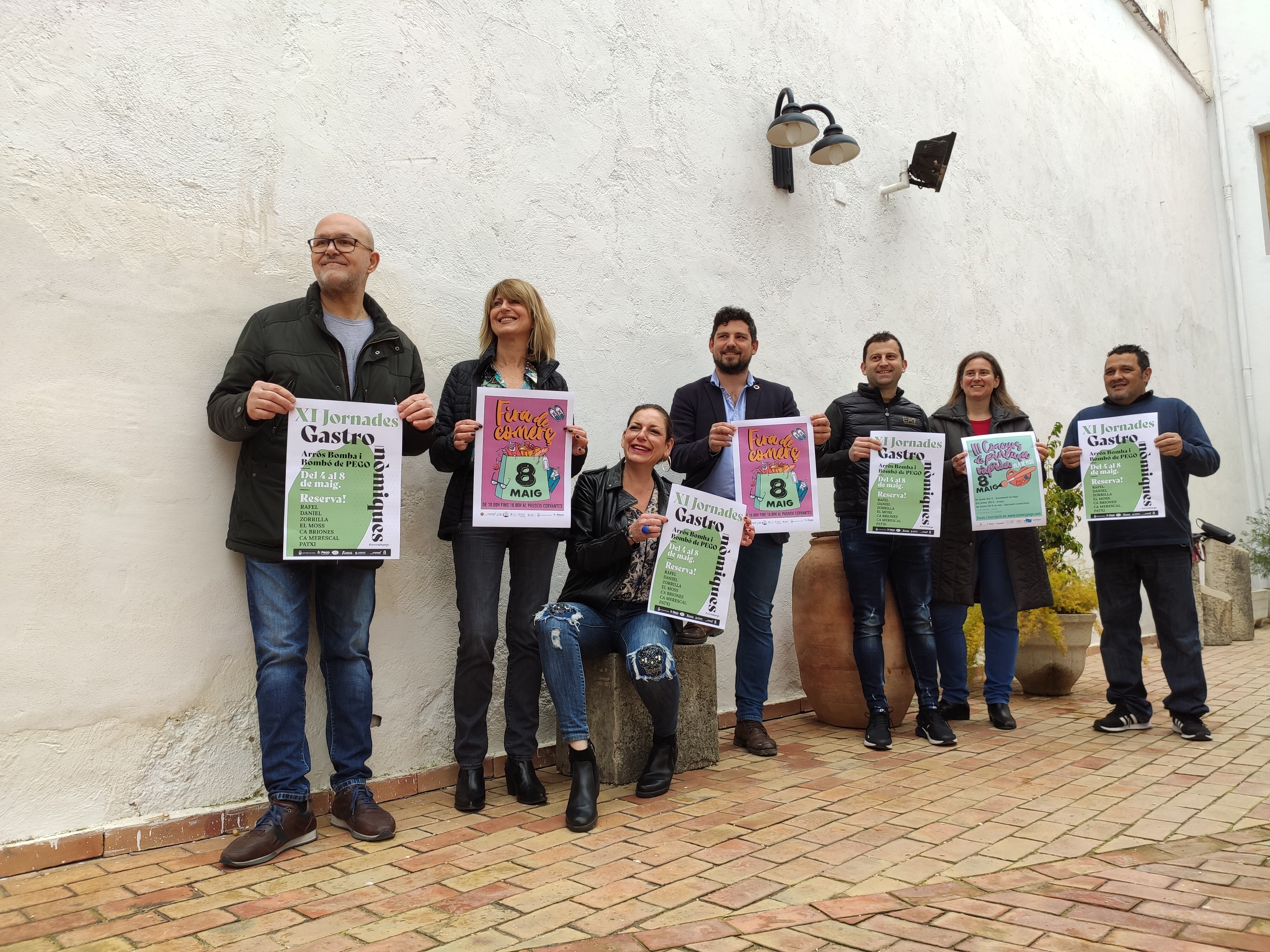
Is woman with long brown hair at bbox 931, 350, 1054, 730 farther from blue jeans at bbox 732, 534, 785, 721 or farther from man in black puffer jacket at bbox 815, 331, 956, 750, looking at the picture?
blue jeans at bbox 732, 534, 785, 721

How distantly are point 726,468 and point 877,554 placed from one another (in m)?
0.88

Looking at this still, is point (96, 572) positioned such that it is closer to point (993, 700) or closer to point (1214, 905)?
point (1214, 905)

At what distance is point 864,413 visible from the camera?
14.4 ft

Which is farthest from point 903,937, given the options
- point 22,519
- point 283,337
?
point 22,519

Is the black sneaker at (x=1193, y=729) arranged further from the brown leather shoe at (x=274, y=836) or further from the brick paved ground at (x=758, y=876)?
the brown leather shoe at (x=274, y=836)

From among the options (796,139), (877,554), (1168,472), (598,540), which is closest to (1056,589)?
(1168,472)

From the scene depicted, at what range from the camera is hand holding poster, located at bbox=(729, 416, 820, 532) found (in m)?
3.96

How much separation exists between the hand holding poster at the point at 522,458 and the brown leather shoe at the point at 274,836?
3.66 ft

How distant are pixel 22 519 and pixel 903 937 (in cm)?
278

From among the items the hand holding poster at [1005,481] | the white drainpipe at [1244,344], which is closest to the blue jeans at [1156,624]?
the hand holding poster at [1005,481]

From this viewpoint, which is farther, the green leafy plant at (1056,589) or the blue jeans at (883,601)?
the green leafy plant at (1056,589)

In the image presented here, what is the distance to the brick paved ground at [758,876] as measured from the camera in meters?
2.15

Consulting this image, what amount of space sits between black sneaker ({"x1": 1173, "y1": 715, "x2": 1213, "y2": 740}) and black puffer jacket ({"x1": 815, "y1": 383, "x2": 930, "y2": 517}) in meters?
1.84

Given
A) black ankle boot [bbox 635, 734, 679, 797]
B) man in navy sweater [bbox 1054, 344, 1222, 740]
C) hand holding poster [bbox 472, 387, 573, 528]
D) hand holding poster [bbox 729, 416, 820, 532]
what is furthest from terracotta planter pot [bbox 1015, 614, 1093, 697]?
hand holding poster [bbox 472, 387, 573, 528]
